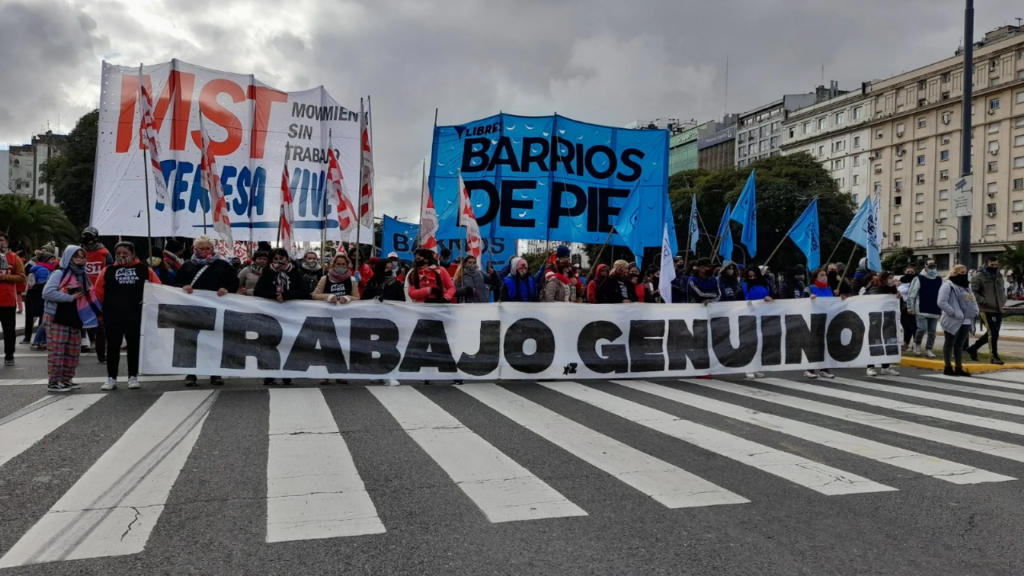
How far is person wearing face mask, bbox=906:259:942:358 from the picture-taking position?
44.4 ft

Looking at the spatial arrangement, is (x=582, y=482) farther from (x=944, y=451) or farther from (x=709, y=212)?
(x=709, y=212)

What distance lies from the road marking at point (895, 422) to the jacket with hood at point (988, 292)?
4507mm

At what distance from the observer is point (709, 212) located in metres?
62.8

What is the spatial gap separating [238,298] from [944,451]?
7.62 metres

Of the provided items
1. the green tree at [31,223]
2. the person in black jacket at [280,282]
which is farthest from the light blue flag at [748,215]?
the green tree at [31,223]

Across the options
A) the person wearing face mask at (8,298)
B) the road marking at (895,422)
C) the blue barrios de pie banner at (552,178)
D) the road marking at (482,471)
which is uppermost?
the blue barrios de pie banner at (552,178)

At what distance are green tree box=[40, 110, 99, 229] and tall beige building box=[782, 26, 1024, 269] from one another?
6580 centimetres

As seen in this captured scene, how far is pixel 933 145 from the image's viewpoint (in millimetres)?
80500


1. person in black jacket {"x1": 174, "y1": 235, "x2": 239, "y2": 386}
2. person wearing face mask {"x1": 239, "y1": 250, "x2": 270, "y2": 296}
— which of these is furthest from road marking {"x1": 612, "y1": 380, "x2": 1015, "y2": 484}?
person in black jacket {"x1": 174, "y1": 235, "x2": 239, "y2": 386}

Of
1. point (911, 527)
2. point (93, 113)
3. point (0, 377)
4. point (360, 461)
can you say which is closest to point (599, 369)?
point (360, 461)

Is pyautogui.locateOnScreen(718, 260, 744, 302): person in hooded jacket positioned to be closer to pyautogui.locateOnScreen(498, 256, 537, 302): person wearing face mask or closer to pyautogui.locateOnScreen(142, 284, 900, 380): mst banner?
pyautogui.locateOnScreen(142, 284, 900, 380): mst banner

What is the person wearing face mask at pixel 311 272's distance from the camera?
1026 centimetres

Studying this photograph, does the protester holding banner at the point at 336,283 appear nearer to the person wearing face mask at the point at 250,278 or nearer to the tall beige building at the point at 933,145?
the person wearing face mask at the point at 250,278

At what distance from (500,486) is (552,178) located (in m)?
10.3
